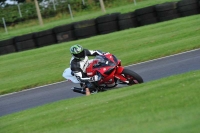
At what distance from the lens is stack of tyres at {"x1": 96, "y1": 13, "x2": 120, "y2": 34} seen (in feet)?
81.3

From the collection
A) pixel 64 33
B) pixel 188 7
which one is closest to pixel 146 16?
pixel 188 7

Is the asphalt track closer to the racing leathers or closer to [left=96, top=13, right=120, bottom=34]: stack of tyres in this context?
the racing leathers

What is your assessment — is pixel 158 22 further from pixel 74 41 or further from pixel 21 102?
pixel 21 102

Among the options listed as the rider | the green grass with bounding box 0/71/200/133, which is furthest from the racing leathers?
the green grass with bounding box 0/71/200/133

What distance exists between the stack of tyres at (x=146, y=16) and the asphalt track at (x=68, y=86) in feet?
23.9

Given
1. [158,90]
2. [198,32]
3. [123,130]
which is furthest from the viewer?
[198,32]

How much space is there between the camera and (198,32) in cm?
2114

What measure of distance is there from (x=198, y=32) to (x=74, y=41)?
20.0 feet

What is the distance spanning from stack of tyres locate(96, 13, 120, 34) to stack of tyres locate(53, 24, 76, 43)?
1.15 metres

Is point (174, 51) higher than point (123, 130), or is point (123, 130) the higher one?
point (123, 130)

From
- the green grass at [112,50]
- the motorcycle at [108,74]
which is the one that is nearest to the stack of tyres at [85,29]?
the green grass at [112,50]

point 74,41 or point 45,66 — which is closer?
point 45,66

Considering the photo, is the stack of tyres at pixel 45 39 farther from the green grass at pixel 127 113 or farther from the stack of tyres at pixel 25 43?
the green grass at pixel 127 113

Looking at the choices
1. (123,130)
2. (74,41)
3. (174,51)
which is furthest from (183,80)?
(74,41)
